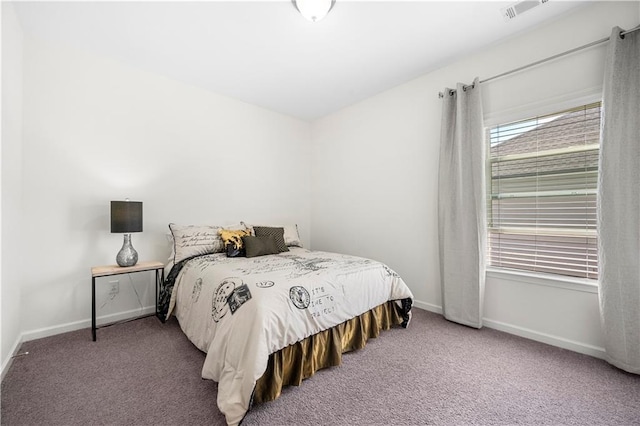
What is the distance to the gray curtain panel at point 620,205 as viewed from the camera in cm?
185

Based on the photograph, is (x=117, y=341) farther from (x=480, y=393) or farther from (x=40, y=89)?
(x=480, y=393)

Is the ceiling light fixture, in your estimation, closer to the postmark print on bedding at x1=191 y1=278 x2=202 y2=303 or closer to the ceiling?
the ceiling

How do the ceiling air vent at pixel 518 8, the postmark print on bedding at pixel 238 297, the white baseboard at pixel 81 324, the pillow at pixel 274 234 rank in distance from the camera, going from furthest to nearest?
the pillow at pixel 274 234 → the white baseboard at pixel 81 324 → the ceiling air vent at pixel 518 8 → the postmark print on bedding at pixel 238 297

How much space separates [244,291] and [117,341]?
1.48 metres

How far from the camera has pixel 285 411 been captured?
1.51 m

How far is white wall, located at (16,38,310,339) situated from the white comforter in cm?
84

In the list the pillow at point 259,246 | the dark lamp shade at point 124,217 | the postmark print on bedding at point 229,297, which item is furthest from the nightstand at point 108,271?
the postmark print on bedding at point 229,297

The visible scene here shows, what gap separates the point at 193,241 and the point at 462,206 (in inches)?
111

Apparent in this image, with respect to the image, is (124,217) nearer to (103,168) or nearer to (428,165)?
(103,168)

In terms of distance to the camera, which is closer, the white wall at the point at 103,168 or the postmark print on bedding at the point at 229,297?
the postmark print on bedding at the point at 229,297

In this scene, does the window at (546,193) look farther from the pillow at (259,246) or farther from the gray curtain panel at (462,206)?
the pillow at (259,246)

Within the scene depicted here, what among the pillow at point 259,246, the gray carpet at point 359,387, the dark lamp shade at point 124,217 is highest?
the dark lamp shade at point 124,217

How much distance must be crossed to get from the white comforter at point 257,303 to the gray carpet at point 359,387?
0.22 m

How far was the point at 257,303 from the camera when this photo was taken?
162 cm
